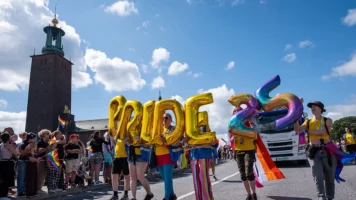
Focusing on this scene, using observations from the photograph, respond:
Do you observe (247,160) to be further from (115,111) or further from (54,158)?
(54,158)

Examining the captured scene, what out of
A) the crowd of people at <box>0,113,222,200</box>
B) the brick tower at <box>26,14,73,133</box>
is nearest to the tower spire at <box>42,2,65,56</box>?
the brick tower at <box>26,14,73,133</box>

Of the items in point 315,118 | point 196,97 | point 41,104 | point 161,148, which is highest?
point 41,104

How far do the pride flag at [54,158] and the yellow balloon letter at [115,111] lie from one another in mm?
3944

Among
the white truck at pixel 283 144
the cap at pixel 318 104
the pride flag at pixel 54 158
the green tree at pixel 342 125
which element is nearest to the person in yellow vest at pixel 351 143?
the white truck at pixel 283 144

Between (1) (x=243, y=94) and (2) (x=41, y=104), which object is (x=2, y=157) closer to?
(1) (x=243, y=94)

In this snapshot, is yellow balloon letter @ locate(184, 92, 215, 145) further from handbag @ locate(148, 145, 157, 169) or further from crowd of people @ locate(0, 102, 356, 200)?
handbag @ locate(148, 145, 157, 169)

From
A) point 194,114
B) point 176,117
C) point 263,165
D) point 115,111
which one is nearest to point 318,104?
point 263,165

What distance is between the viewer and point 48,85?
7119 centimetres

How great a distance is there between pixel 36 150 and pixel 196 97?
6.55 meters

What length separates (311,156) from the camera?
554cm

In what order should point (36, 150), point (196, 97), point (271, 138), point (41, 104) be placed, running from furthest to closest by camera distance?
point (41, 104), point (271, 138), point (36, 150), point (196, 97)

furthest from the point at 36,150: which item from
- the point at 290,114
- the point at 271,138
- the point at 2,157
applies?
the point at 271,138

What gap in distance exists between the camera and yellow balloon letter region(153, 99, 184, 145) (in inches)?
226

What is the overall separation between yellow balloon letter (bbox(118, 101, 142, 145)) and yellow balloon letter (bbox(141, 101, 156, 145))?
21 centimetres
